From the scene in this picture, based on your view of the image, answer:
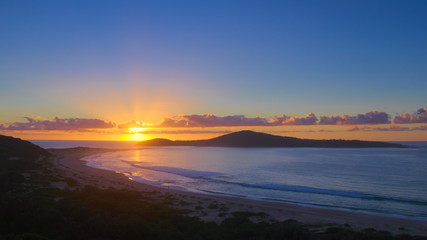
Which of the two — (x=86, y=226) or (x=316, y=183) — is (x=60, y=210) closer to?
(x=86, y=226)

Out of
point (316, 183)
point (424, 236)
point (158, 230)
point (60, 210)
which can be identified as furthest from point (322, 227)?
point (316, 183)

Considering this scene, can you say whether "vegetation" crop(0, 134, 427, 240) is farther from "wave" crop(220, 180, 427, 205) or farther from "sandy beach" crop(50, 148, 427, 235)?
"wave" crop(220, 180, 427, 205)

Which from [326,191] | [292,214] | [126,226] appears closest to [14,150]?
[326,191]

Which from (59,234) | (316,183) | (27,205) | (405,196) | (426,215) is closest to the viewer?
(59,234)

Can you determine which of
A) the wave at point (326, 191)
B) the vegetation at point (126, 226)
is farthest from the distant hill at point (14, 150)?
the vegetation at point (126, 226)

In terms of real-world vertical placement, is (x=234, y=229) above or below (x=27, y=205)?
below

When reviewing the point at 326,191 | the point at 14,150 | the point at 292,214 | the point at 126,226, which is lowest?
the point at 326,191

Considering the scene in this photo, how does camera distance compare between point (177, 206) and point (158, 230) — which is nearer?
point (158, 230)

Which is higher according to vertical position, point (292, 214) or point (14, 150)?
point (14, 150)

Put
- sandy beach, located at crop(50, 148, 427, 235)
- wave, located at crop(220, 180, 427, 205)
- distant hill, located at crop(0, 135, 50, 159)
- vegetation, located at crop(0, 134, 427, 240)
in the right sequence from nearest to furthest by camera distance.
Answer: vegetation, located at crop(0, 134, 427, 240) < sandy beach, located at crop(50, 148, 427, 235) < wave, located at crop(220, 180, 427, 205) < distant hill, located at crop(0, 135, 50, 159)

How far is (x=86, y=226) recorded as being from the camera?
1279 cm

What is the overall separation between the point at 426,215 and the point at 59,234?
74.0 feet

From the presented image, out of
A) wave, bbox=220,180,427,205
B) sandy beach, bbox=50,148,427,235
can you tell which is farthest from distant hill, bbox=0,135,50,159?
sandy beach, bbox=50,148,427,235

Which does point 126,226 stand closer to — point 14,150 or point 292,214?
point 292,214
